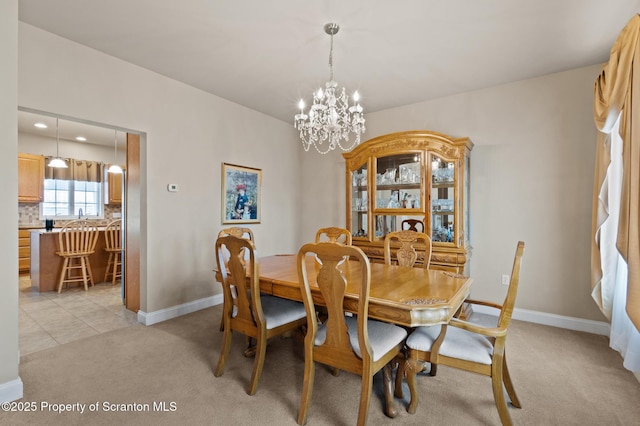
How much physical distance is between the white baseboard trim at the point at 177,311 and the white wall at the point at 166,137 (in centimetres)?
6

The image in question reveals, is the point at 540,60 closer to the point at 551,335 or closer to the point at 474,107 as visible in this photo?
the point at 474,107

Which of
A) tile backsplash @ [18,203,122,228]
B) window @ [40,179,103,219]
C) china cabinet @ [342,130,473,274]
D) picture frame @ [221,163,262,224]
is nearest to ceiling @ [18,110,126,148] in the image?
window @ [40,179,103,219]

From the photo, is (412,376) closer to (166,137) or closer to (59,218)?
(166,137)

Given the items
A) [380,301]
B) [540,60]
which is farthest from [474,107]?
[380,301]

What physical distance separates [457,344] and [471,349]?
7 centimetres

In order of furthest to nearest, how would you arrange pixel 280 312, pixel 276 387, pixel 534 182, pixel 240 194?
pixel 240 194, pixel 534 182, pixel 280 312, pixel 276 387

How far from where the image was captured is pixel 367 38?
2584 millimetres

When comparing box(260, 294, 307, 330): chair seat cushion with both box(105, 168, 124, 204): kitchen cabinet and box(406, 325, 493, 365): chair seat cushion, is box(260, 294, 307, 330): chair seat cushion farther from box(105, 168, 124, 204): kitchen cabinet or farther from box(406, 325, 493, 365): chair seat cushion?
box(105, 168, 124, 204): kitchen cabinet

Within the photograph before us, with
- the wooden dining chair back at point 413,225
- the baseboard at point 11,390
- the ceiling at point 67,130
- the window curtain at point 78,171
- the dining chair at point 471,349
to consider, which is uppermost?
the ceiling at point 67,130

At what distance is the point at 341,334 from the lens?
Result: 1.70m

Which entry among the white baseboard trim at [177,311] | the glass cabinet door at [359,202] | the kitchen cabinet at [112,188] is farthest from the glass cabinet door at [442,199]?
the kitchen cabinet at [112,188]

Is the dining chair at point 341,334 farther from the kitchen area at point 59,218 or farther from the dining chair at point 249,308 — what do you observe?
the kitchen area at point 59,218

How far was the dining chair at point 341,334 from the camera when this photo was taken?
5.21ft

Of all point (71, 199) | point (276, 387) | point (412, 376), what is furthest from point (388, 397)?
point (71, 199)
